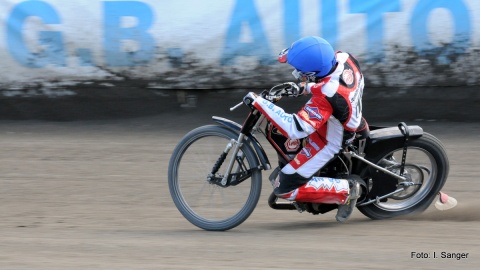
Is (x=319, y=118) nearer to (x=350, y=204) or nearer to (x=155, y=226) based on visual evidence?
(x=350, y=204)

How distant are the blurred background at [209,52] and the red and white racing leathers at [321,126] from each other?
4307 mm

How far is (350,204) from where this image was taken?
20.1 ft

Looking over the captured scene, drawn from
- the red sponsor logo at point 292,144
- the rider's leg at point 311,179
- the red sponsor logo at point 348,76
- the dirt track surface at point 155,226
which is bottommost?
the dirt track surface at point 155,226

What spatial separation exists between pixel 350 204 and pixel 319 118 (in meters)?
0.80

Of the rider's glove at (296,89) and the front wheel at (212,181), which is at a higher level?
the rider's glove at (296,89)

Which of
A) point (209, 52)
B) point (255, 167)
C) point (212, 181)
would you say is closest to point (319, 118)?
point (255, 167)

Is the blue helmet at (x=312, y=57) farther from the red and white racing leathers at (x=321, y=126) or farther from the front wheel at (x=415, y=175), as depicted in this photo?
the front wheel at (x=415, y=175)

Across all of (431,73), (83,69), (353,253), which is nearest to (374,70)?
(431,73)

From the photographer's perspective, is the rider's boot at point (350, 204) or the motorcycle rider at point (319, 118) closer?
the motorcycle rider at point (319, 118)

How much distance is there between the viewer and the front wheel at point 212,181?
607 cm

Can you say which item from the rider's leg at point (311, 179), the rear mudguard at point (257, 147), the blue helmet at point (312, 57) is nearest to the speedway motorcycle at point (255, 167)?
the rear mudguard at point (257, 147)

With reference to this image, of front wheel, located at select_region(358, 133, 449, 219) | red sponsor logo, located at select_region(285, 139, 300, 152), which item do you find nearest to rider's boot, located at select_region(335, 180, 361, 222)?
front wheel, located at select_region(358, 133, 449, 219)

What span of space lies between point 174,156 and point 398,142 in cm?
171

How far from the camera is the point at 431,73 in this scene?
1014cm
